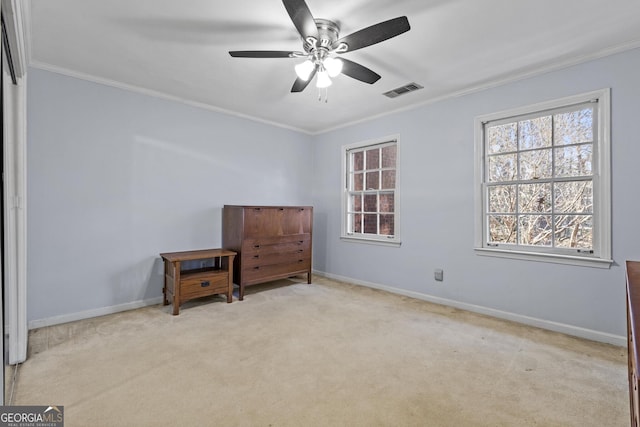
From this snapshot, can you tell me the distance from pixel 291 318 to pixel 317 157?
2.89m

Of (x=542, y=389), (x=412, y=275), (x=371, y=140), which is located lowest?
(x=542, y=389)

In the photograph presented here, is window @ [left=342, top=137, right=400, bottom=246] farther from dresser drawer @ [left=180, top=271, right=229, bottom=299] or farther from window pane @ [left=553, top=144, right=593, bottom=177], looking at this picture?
dresser drawer @ [left=180, top=271, right=229, bottom=299]

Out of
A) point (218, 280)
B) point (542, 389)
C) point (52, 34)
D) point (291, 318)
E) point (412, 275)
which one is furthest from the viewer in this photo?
point (412, 275)

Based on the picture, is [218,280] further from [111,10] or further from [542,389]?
[542,389]

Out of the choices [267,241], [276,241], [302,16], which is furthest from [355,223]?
[302,16]

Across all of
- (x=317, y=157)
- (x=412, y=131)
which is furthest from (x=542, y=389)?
(x=317, y=157)

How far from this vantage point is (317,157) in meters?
5.18

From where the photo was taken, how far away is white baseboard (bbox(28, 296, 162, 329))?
283 cm

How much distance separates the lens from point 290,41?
8.06 ft

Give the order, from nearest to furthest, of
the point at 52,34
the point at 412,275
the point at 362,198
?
the point at 52,34
the point at 412,275
the point at 362,198

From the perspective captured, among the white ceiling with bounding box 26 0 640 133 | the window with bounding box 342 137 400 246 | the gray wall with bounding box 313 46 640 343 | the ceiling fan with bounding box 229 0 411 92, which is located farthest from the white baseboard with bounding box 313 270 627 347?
the ceiling fan with bounding box 229 0 411 92

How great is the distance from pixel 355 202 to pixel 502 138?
Answer: 2.10 meters

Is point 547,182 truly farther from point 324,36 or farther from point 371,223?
point 324,36

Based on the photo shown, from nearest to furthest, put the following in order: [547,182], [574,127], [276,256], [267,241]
→ [574,127] < [547,182] < [267,241] < [276,256]
